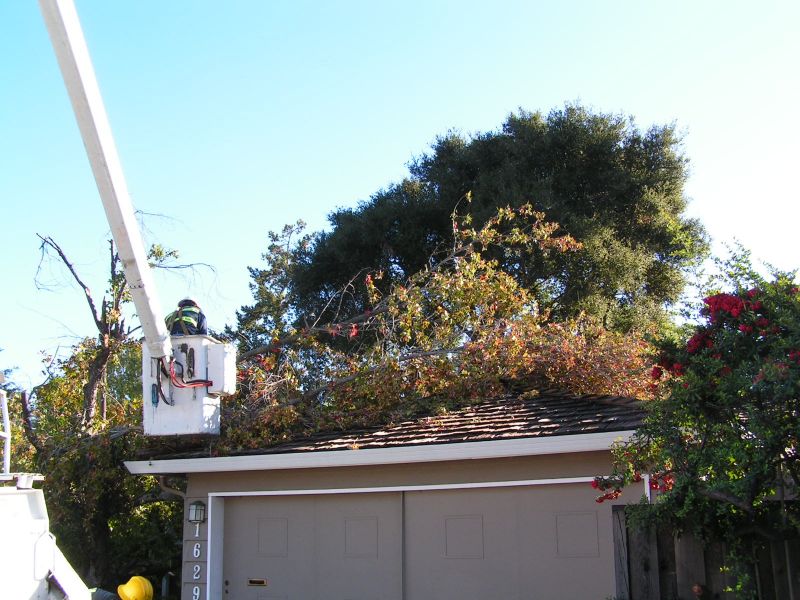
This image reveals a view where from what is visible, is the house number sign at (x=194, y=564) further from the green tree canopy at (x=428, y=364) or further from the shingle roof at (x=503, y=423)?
the shingle roof at (x=503, y=423)

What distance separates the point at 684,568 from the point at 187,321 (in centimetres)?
564

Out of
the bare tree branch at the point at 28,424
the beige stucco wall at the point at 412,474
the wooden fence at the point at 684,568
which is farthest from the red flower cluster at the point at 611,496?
the bare tree branch at the point at 28,424

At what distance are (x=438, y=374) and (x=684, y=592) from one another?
5693 mm

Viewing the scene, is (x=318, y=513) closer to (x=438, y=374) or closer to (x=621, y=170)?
(x=438, y=374)

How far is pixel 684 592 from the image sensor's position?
698 cm

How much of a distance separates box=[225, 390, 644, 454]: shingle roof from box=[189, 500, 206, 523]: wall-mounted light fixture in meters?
1.06

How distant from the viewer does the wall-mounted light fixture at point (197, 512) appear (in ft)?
36.3

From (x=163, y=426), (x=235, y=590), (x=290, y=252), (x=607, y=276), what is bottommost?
(x=235, y=590)

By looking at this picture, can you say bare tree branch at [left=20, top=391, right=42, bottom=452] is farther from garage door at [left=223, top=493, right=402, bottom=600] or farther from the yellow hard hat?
garage door at [left=223, top=493, right=402, bottom=600]

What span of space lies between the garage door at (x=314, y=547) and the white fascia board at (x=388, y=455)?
541 millimetres

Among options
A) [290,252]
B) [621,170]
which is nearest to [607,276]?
[621,170]

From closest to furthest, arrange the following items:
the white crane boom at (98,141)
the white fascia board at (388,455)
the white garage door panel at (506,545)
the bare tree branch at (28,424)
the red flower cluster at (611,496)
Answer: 1. the white crane boom at (98,141)
2. the red flower cluster at (611,496)
3. the white fascia board at (388,455)
4. the white garage door panel at (506,545)
5. the bare tree branch at (28,424)

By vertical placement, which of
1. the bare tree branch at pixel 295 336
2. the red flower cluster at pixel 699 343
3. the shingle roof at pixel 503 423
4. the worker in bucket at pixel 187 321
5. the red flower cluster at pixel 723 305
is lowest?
the shingle roof at pixel 503 423

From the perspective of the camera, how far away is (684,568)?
700cm
